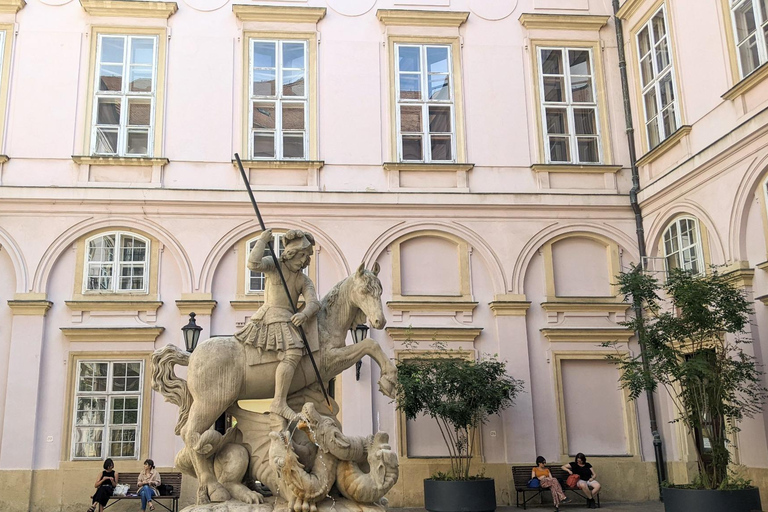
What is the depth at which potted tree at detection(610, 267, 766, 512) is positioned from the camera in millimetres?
10109

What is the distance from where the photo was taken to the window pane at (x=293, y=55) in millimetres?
15872

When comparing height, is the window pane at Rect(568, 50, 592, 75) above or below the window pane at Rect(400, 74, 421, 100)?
above

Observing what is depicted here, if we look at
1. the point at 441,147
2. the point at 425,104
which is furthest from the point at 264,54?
the point at 441,147

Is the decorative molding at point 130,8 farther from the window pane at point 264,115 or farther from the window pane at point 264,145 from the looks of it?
the window pane at point 264,145

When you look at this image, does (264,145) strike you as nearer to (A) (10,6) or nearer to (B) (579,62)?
(A) (10,6)

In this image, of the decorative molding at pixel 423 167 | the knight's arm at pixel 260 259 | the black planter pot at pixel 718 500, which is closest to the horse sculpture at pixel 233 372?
the knight's arm at pixel 260 259

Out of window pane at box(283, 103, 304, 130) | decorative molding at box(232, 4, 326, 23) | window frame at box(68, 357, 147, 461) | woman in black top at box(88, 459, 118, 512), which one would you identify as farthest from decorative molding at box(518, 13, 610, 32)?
woman in black top at box(88, 459, 118, 512)

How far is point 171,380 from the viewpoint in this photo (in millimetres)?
6523

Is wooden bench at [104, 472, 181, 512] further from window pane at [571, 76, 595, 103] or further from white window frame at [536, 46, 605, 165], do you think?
window pane at [571, 76, 595, 103]

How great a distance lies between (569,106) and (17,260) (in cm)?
1085

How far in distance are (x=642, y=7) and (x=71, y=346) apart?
12391mm

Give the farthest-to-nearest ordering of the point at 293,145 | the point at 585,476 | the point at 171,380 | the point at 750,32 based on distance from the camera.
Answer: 1. the point at 293,145
2. the point at 585,476
3. the point at 750,32
4. the point at 171,380

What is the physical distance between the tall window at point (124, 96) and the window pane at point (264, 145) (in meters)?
1.95

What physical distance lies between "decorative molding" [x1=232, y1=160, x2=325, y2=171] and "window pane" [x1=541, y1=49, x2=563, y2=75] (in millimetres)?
5033
